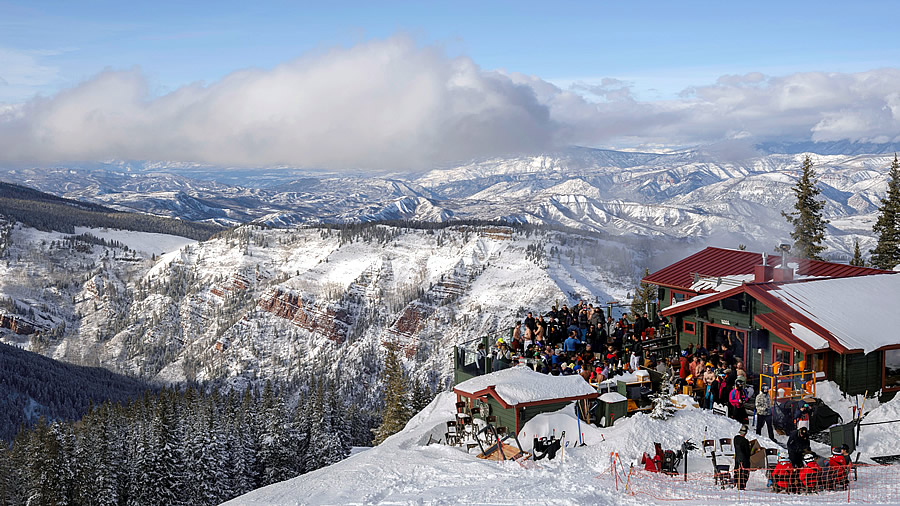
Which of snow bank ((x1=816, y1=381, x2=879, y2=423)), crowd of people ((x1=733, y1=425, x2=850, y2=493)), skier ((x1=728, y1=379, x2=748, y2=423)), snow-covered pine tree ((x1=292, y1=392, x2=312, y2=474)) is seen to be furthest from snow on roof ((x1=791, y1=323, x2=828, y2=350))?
snow-covered pine tree ((x1=292, y1=392, x2=312, y2=474))

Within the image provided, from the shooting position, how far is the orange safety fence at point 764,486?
16.0 meters

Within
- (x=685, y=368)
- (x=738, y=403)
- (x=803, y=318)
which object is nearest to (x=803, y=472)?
(x=738, y=403)

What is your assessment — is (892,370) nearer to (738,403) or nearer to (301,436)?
(738,403)

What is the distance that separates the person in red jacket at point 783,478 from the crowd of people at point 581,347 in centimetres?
903

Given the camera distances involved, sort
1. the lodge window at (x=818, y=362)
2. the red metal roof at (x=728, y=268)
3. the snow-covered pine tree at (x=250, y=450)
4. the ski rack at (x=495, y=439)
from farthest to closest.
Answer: the snow-covered pine tree at (x=250, y=450) < the red metal roof at (x=728, y=268) < the lodge window at (x=818, y=362) < the ski rack at (x=495, y=439)

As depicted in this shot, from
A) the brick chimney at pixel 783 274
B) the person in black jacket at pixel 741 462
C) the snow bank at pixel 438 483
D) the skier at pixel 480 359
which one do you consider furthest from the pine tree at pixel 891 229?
the snow bank at pixel 438 483

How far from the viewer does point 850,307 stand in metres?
26.7

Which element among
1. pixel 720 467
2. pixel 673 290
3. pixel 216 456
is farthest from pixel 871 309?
pixel 216 456

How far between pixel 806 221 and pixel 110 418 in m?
62.1

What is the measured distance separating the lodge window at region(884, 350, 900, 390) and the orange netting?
22.6 feet

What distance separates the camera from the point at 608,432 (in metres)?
22.8

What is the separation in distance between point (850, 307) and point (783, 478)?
42.5ft

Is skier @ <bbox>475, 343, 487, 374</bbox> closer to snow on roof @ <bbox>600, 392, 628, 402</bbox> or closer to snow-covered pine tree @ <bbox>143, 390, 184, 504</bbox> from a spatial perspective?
snow on roof @ <bbox>600, 392, 628, 402</bbox>

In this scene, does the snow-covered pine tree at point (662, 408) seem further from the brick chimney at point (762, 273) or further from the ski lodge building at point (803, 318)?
the brick chimney at point (762, 273)
